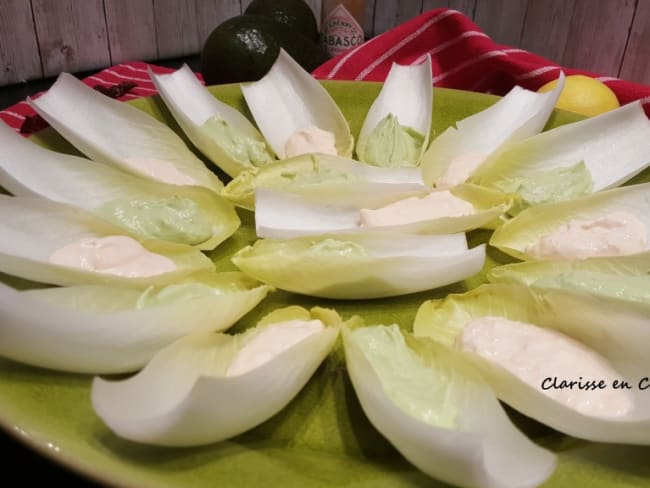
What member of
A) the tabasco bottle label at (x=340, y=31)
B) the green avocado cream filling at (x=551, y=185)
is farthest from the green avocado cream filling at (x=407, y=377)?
the tabasco bottle label at (x=340, y=31)

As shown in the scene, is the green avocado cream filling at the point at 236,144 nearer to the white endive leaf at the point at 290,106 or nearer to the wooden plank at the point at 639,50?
the white endive leaf at the point at 290,106

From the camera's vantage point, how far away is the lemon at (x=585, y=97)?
3.85ft

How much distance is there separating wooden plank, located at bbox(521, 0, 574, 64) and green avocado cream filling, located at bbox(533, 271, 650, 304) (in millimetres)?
1530

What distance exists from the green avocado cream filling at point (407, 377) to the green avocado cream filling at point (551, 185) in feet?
1.19

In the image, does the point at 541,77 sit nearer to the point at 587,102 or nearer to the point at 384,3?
the point at 587,102

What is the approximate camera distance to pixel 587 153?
942 millimetres

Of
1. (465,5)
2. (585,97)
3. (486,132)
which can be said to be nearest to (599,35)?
(465,5)

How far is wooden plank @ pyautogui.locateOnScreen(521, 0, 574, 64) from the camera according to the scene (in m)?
1.95

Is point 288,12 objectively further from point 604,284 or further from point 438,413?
point 438,413

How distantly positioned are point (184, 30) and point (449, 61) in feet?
3.17

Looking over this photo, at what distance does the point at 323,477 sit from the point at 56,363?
0.25 m

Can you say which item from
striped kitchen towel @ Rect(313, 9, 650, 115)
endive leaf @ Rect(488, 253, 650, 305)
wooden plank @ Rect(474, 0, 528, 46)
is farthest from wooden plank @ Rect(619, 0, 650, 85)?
endive leaf @ Rect(488, 253, 650, 305)

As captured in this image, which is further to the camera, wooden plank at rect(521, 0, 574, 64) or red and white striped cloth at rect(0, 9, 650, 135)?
wooden plank at rect(521, 0, 574, 64)

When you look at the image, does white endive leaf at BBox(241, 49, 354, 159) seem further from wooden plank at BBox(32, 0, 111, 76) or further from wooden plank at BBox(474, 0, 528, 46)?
wooden plank at BBox(474, 0, 528, 46)
